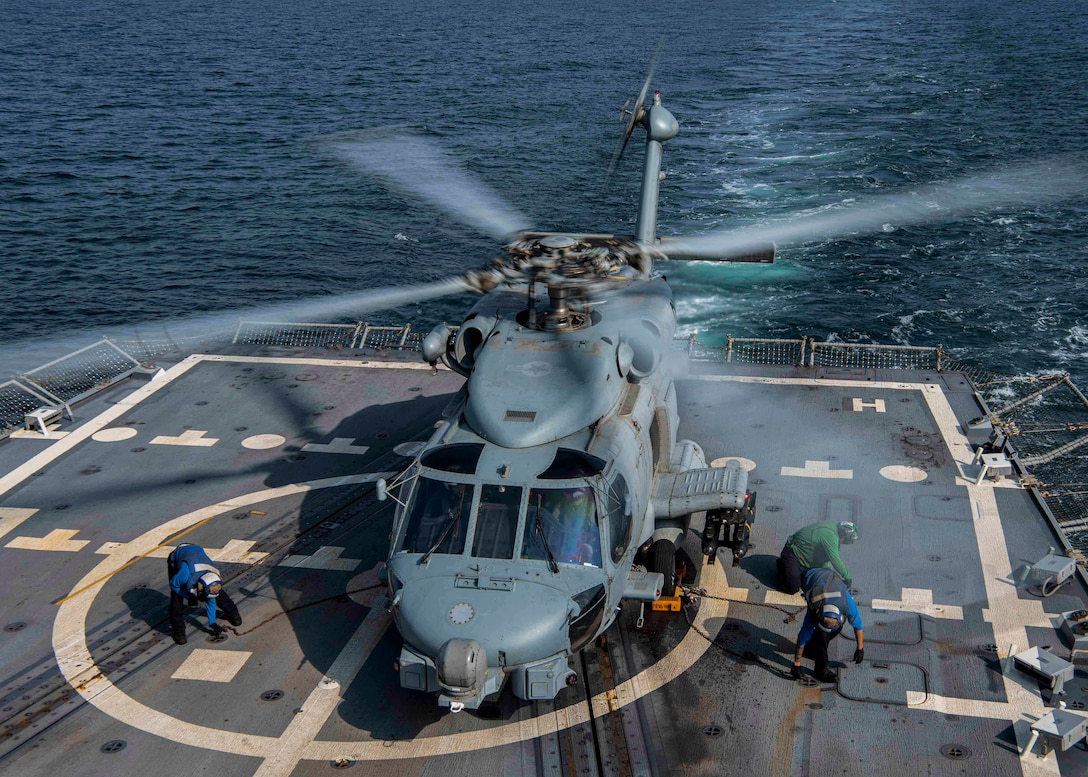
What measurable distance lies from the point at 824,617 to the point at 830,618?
0.26ft

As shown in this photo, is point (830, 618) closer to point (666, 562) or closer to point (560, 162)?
point (666, 562)

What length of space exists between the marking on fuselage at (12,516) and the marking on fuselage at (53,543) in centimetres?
48

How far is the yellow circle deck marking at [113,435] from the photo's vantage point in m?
22.0

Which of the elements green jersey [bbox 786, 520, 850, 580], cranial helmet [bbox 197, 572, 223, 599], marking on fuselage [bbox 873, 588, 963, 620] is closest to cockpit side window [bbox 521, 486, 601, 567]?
green jersey [bbox 786, 520, 850, 580]

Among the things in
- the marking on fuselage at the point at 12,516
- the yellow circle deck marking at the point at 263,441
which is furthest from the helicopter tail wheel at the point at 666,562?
the marking on fuselage at the point at 12,516

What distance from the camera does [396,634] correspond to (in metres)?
15.3

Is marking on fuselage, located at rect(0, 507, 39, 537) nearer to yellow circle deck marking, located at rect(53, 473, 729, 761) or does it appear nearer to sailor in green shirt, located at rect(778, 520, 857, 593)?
yellow circle deck marking, located at rect(53, 473, 729, 761)

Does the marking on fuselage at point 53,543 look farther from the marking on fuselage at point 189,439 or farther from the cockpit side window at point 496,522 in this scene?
the cockpit side window at point 496,522

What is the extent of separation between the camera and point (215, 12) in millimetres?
119000

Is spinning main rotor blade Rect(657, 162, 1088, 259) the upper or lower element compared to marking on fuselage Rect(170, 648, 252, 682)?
lower

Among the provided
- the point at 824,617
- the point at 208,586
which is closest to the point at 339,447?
the point at 208,586

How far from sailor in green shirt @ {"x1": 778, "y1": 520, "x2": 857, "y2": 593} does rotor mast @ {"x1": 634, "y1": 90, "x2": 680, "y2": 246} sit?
7492mm

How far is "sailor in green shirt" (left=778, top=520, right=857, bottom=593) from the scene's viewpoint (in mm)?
15336

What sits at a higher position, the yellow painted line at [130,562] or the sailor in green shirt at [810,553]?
the sailor in green shirt at [810,553]
